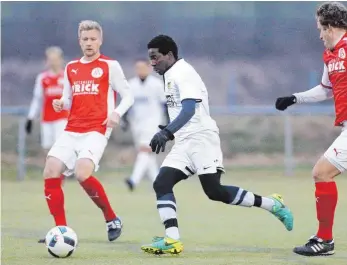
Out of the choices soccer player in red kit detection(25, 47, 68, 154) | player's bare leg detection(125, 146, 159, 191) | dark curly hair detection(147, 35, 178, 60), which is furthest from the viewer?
player's bare leg detection(125, 146, 159, 191)

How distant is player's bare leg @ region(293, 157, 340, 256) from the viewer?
27.8 feet

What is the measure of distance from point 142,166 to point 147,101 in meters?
1.29

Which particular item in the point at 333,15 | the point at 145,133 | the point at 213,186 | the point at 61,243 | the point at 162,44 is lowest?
the point at 61,243

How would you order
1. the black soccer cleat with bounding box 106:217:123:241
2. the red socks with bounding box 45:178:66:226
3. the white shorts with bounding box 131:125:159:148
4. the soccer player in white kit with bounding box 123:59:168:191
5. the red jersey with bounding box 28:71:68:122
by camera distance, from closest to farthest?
1. the red socks with bounding box 45:178:66:226
2. the black soccer cleat with bounding box 106:217:123:241
3. the red jersey with bounding box 28:71:68:122
4. the soccer player in white kit with bounding box 123:59:168:191
5. the white shorts with bounding box 131:125:159:148

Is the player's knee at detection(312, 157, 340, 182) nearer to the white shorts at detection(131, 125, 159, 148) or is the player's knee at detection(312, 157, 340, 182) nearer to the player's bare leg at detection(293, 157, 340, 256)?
the player's bare leg at detection(293, 157, 340, 256)

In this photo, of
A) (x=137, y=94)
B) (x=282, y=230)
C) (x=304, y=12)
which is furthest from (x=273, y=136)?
(x=282, y=230)

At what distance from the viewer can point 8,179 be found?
1966 centimetres

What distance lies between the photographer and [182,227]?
36.9ft

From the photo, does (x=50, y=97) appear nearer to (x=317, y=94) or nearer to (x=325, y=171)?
(x=317, y=94)

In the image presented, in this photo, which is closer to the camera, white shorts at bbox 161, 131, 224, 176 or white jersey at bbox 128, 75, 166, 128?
white shorts at bbox 161, 131, 224, 176

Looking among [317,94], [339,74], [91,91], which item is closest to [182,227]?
[91,91]

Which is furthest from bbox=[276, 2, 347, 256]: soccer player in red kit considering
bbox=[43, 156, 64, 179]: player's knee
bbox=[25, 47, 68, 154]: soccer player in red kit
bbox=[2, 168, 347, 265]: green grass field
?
bbox=[25, 47, 68, 154]: soccer player in red kit

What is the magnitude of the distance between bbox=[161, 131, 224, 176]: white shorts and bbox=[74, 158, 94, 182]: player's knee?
2.93 feet

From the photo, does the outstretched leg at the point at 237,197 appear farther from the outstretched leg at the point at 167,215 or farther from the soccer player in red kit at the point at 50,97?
the soccer player in red kit at the point at 50,97
